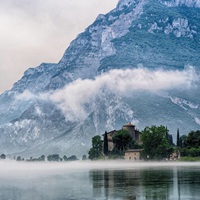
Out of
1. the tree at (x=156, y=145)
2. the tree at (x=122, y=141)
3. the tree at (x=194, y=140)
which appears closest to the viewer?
the tree at (x=156, y=145)

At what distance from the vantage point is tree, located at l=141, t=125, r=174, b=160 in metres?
153

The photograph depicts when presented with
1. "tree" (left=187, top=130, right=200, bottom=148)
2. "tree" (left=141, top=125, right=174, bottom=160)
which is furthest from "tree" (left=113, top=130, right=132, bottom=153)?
"tree" (left=187, top=130, right=200, bottom=148)

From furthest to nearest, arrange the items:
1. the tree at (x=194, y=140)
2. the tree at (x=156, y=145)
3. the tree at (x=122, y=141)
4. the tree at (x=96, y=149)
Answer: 1. the tree at (x=96, y=149)
2. the tree at (x=122, y=141)
3. the tree at (x=194, y=140)
4. the tree at (x=156, y=145)

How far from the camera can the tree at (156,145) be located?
152712 mm

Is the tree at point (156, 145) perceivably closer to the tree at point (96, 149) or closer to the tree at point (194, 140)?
the tree at point (194, 140)

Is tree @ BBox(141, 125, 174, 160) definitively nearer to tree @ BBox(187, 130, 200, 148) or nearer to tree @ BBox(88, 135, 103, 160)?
tree @ BBox(187, 130, 200, 148)

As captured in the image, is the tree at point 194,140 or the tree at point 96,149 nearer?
the tree at point 194,140

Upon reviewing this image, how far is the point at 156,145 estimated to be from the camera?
155 meters

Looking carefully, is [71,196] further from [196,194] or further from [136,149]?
[136,149]

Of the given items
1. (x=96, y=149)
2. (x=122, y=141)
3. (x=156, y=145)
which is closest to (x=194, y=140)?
(x=156, y=145)

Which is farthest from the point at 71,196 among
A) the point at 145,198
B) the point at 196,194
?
the point at 196,194

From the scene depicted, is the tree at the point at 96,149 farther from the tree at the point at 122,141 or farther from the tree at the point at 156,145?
the tree at the point at 156,145

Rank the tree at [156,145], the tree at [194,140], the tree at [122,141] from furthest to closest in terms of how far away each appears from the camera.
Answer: the tree at [122,141], the tree at [194,140], the tree at [156,145]

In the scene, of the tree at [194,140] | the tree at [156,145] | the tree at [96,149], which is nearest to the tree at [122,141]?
the tree at [96,149]
